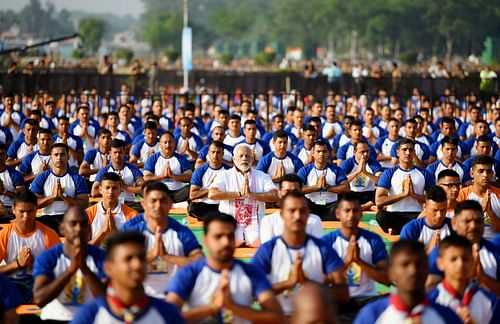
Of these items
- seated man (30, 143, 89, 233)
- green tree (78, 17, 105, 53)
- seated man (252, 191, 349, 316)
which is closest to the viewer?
seated man (252, 191, 349, 316)

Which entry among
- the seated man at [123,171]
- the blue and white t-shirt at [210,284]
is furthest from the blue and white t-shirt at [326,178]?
the blue and white t-shirt at [210,284]

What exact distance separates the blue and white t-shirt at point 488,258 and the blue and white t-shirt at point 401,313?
1.49 metres

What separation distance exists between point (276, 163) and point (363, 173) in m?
1.21

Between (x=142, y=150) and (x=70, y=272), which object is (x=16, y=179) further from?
(x=70, y=272)

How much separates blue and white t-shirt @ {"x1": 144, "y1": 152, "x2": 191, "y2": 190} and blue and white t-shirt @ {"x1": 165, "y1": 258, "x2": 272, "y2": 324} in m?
7.36

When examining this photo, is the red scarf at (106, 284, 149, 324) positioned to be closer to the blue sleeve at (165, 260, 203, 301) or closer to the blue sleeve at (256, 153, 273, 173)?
the blue sleeve at (165, 260, 203, 301)

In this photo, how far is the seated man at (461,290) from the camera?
6699 mm

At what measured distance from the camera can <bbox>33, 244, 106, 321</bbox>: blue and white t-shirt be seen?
7406 millimetres

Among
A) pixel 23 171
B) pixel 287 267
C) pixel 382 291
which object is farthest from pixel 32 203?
pixel 23 171

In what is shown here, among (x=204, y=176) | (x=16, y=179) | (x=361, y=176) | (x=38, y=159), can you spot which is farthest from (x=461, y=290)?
(x=38, y=159)

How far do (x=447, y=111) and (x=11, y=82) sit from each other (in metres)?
13.8

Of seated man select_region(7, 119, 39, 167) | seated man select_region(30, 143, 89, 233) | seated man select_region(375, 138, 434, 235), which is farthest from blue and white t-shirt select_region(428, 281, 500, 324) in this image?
seated man select_region(7, 119, 39, 167)

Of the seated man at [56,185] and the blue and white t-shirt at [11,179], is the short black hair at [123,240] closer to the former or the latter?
the seated man at [56,185]

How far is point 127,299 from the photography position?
5914mm
